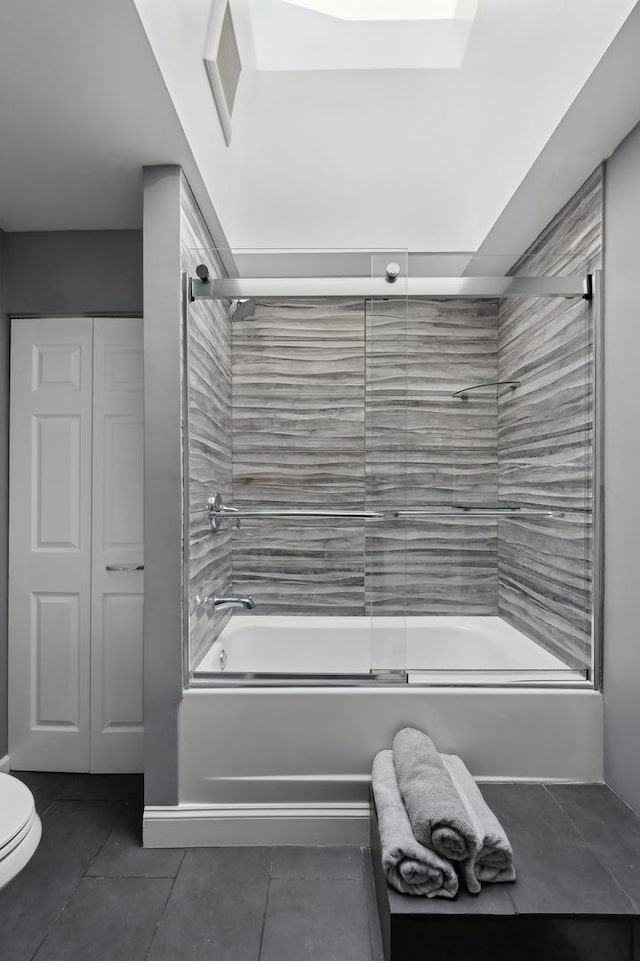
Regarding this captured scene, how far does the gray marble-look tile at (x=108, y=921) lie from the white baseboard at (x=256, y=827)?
0.68 ft

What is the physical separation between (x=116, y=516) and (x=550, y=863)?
2.09 metres

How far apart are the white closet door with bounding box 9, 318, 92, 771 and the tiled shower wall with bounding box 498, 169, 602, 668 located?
180cm

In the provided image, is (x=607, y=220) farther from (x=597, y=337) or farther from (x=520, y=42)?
(x=520, y=42)

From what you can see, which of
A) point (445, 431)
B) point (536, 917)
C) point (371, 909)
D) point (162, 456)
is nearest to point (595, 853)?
point (536, 917)

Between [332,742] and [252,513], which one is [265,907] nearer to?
[332,742]

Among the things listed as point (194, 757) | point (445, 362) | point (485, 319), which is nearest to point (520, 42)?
point (485, 319)

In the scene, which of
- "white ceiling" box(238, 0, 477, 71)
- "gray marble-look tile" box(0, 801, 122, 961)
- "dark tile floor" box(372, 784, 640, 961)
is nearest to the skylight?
"white ceiling" box(238, 0, 477, 71)

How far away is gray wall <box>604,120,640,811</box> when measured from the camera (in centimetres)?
202

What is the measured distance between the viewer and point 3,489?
274 centimetres

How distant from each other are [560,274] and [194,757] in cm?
230

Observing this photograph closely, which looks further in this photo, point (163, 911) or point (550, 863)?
point (163, 911)

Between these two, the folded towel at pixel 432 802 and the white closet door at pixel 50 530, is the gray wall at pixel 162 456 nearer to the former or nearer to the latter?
the white closet door at pixel 50 530

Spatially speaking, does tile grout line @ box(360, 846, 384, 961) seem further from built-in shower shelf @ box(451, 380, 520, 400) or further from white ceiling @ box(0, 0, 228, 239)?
white ceiling @ box(0, 0, 228, 239)

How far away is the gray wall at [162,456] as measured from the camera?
220cm
